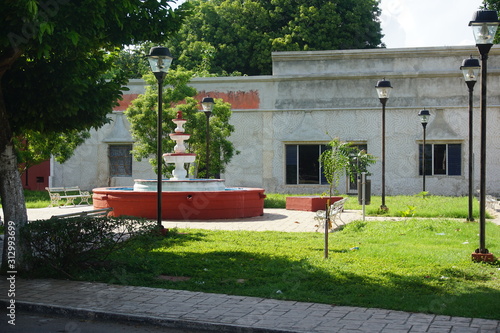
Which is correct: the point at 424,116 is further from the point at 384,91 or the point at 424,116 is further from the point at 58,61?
the point at 58,61

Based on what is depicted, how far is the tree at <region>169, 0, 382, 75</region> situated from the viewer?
133 ft

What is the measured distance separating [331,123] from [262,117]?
3481 millimetres

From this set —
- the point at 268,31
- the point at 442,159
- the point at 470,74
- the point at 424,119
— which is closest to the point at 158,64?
the point at 470,74

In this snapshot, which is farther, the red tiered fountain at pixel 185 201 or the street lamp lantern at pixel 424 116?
the street lamp lantern at pixel 424 116

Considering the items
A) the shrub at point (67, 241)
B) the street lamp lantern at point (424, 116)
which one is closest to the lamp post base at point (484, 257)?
the shrub at point (67, 241)

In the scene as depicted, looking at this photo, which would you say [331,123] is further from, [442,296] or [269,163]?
[442,296]

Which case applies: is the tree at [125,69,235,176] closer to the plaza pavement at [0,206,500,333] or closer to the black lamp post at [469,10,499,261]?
the black lamp post at [469,10,499,261]

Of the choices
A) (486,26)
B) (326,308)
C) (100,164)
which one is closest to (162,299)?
(326,308)

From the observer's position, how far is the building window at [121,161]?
105 feet

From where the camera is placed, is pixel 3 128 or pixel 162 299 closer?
pixel 162 299

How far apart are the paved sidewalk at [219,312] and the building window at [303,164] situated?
22524 mm

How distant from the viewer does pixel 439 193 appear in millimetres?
29266

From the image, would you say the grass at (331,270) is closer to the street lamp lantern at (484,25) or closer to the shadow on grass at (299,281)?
the shadow on grass at (299,281)

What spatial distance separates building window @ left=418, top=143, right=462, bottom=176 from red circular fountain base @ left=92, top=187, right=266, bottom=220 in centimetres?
1376
